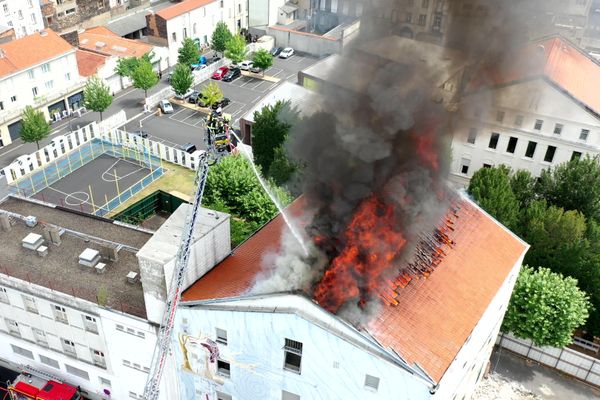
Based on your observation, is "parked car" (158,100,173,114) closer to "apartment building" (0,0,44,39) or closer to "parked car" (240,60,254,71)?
"parked car" (240,60,254,71)

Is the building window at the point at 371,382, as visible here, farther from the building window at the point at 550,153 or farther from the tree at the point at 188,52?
the tree at the point at 188,52

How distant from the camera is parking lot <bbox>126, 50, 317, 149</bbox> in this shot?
51.9m

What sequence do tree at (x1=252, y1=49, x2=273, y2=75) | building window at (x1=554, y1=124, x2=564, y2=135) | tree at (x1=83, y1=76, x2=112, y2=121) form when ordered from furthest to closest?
tree at (x1=252, y1=49, x2=273, y2=75), tree at (x1=83, y1=76, x2=112, y2=121), building window at (x1=554, y1=124, x2=564, y2=135)

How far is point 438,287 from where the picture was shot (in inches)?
874

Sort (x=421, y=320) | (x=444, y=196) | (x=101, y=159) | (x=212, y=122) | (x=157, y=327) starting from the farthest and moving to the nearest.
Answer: (x=101, y=159)
(x=444, y=196)
(x=157, y=327)
(x=421, y=320)
(x=212, y=122)

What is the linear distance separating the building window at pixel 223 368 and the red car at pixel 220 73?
150ft

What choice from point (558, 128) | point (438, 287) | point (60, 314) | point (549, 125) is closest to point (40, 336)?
point (60, 314)

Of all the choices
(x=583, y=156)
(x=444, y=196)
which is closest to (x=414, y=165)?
(x=444, y=196)

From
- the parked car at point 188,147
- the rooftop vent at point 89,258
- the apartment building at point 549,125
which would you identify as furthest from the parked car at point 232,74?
the rooftop vent at point 89,258

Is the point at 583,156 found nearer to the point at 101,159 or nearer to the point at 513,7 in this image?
the point at 513,7

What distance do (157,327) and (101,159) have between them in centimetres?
2762

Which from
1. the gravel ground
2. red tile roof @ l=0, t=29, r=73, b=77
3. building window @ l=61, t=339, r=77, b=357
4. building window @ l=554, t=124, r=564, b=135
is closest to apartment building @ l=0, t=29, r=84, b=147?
red tile roof @ l=0, t=29, r=73, b=77

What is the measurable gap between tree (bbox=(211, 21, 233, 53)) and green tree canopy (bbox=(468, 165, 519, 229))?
129 feet

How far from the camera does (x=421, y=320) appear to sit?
20719mm
